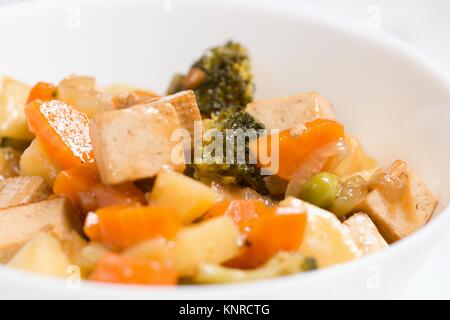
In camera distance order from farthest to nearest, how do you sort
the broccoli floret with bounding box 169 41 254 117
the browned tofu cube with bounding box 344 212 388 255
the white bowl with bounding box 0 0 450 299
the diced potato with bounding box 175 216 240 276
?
the broccoli floret with bounding box 169 41 254 117 < the white bowl with bounding box 0 0 450 299 < the browned tofu cube with bounding box 344 212 388 255 < the diced potato with bounding box 175 216 240 276

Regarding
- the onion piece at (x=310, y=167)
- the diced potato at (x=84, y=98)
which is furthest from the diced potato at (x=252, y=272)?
the diced potato at (x=84, y=98)

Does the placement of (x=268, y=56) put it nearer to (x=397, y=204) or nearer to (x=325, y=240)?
(x=397, y=204)

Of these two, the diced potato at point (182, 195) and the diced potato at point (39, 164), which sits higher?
the diced potato at point (182, 195)

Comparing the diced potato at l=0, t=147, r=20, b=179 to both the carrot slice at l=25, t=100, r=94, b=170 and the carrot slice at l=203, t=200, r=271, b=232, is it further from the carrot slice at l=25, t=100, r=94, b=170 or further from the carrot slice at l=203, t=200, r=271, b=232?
the carrot slice at l=203, t=200, r=271, b=232

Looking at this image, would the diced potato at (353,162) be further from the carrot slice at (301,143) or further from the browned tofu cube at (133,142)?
the browned tofu cube at (133,142)

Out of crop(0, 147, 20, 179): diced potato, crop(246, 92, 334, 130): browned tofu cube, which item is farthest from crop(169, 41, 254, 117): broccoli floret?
crop(0, 147, 20, 179): diced potato

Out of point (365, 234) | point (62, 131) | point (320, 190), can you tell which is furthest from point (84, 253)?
point (365, 234)
